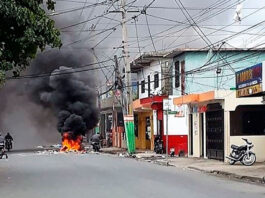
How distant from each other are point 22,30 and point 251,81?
8.42m

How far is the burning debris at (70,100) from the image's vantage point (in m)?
51.8

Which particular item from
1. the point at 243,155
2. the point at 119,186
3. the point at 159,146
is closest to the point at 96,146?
the point at 159,146

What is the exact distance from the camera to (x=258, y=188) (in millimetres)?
15258

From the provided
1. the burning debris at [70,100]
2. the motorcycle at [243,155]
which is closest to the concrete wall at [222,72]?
the motorcycle at [243,155]

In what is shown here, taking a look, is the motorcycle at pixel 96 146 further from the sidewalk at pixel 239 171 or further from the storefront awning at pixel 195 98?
the sidewalk at pixel 239 171

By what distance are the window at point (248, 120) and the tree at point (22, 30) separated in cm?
1318

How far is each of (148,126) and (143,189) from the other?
31.1 meters

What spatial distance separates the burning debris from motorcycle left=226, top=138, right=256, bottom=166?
93.3 feet

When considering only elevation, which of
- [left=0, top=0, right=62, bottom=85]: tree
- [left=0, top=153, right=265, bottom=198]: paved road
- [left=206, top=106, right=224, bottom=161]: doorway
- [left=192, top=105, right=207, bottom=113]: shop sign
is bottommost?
[left=0, top=153, right=265, bottom=198]: paved road

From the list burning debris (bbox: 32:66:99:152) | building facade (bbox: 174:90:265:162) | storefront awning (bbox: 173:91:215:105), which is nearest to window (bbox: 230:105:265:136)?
building facade (bbox: 174:90:265:162)

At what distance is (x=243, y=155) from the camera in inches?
932

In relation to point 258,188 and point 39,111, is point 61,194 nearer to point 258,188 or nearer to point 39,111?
point 258,188

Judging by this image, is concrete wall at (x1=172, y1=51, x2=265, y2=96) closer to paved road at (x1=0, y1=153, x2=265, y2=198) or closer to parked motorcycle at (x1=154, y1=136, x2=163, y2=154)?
parked motorcycle at (x1=154, y1=136, x2=163, y2=154)

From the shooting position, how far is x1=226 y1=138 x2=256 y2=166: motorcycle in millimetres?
23605
